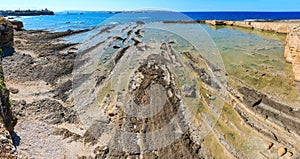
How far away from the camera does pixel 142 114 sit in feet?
39.9

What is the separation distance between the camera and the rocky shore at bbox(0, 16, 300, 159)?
31.6 feet

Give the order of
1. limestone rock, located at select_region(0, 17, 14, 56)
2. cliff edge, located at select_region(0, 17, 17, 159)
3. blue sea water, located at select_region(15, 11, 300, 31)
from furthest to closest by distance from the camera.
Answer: blue sea water, located at select_region(15, 11, 300, 31) → limestone rock, located at select_region(0, 17, 14, 56) → cliff edge, located at select_region(0, 17, 17, 159)

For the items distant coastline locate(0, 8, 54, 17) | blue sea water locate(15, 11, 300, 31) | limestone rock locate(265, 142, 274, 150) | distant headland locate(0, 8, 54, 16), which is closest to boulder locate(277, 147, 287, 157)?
limestone rock locate(265, 142, 274, 150)

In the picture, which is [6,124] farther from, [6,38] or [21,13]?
[21,13]

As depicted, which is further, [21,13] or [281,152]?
[21,13]

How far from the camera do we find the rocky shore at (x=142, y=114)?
9641mm

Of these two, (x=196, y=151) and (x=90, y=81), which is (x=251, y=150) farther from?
(x=90, y=81)

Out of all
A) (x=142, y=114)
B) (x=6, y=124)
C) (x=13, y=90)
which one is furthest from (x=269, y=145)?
(x=13, y=90)

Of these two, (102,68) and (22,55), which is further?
(22,55)

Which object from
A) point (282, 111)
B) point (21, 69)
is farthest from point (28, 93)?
point (282, 111)

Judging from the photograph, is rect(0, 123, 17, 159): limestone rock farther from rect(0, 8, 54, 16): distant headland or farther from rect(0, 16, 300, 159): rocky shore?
rect(0, 8, 54, 16): distant headland

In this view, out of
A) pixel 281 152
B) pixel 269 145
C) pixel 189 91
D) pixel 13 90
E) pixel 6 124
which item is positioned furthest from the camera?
pixel 13 90

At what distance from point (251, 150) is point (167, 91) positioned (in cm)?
634

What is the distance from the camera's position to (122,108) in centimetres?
1313
